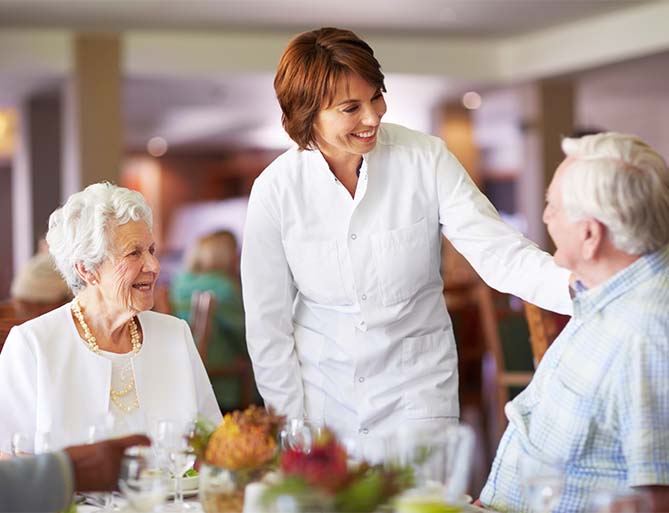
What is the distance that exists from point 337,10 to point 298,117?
18.9 feet

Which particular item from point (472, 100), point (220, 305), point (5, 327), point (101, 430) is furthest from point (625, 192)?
point (472, 100)

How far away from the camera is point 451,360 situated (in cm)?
258

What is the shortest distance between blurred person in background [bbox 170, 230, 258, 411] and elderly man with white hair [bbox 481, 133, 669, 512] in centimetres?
396

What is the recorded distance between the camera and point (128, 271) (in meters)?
2.41

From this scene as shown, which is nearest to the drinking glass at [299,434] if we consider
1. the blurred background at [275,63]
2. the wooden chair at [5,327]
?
the wooden chair at [5,327]

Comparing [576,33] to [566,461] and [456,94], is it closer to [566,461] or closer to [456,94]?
[456,94]

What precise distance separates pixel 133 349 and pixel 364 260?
0.56 metres

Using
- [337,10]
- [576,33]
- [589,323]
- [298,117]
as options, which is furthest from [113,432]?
[576,33]

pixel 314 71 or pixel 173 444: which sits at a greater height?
pixel 314 71

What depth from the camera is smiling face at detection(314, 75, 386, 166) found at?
239 cm

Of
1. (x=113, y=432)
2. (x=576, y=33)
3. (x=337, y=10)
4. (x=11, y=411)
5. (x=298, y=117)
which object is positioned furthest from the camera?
(x=576, y=33)

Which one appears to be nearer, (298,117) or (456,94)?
(298,117)

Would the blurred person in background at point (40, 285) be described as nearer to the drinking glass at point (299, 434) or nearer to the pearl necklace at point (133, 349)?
the pearl necklace at point (133, 349)

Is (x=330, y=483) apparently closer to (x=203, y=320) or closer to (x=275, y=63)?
(x=203, y=320)
